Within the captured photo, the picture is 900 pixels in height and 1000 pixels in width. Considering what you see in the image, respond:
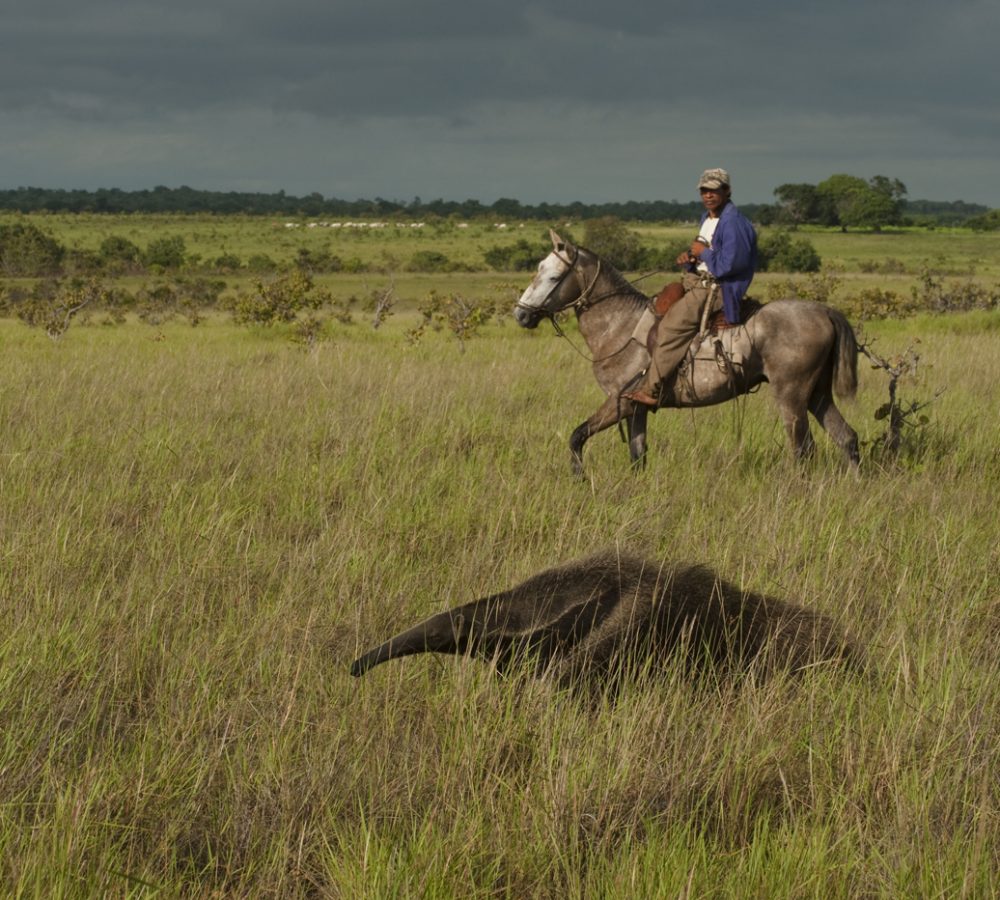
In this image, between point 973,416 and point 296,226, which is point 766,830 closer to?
point 973,416

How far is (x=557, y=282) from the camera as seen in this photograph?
8.12 meters

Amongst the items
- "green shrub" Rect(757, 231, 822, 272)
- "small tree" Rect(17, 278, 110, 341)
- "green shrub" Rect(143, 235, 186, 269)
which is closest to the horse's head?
"small tree" Rect(17, 278, 110, 341)

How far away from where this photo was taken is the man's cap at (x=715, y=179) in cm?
745

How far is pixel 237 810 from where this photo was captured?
270 centimetres

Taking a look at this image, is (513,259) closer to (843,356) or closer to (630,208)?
(843,356)

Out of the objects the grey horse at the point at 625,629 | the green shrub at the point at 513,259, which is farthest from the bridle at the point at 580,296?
the green shrub at the point at 513,259

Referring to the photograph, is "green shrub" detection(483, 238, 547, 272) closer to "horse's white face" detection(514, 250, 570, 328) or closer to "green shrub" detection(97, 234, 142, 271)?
"green shrub" detection(97, 234, 142, 271)

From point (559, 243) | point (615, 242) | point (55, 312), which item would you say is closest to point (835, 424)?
point (559, 243)

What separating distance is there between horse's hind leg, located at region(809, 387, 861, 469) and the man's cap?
167cm

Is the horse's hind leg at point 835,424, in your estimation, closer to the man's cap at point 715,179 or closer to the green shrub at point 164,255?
the man's cap at point 715,179

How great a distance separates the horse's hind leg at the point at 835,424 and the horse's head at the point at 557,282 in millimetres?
1903

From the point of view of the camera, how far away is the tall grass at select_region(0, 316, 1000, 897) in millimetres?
2498

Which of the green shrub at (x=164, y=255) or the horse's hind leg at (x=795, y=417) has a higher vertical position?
the green shrub at (x=164, y=255)

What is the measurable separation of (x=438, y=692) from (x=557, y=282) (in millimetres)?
5194
